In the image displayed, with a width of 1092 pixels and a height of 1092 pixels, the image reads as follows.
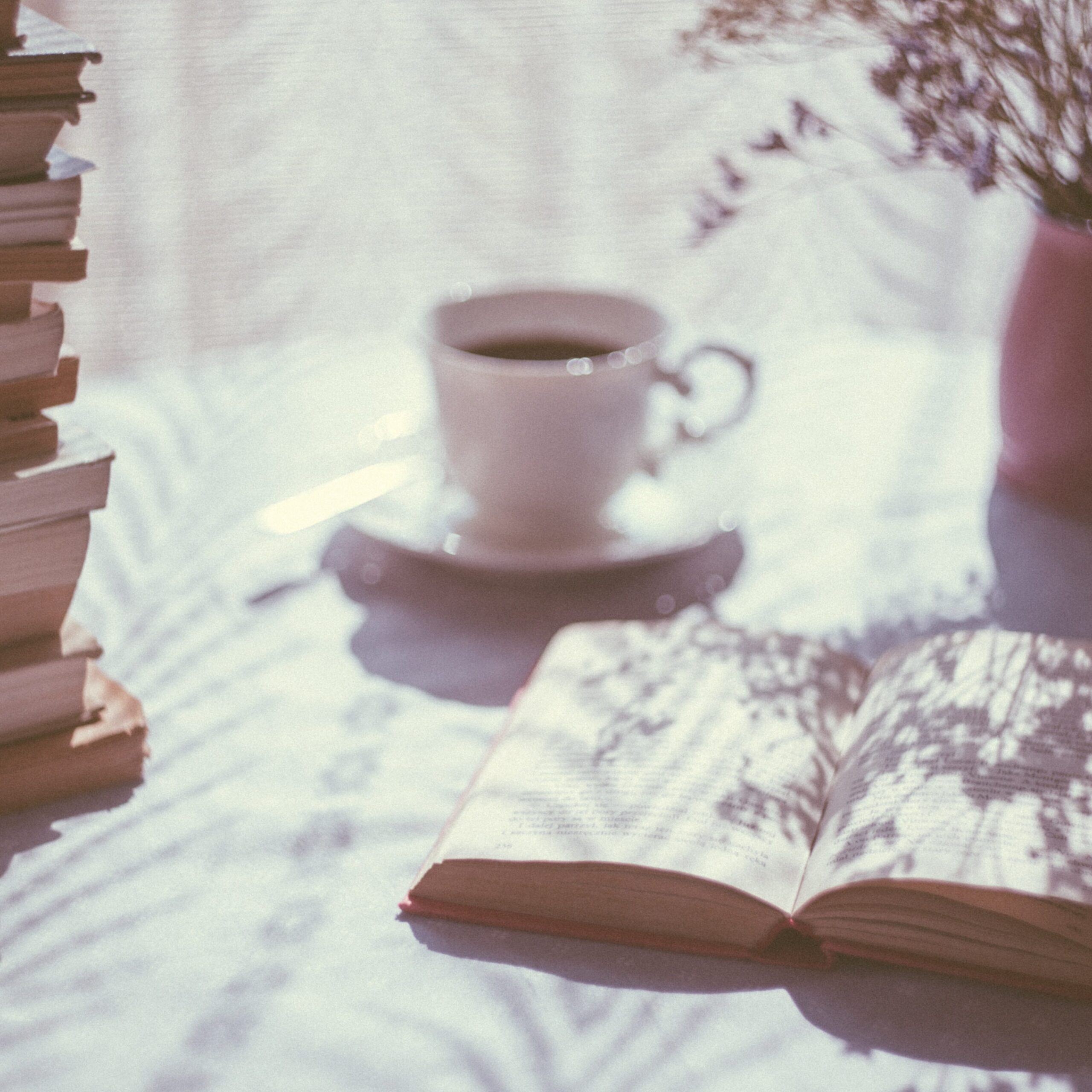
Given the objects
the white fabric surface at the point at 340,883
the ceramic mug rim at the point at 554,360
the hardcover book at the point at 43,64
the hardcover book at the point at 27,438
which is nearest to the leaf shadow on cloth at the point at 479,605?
the white fabric surface at the point at 340,883

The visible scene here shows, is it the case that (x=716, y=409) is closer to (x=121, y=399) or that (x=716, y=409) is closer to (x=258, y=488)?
(x=258, y=488)

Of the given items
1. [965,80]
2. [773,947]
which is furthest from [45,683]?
[965,80]

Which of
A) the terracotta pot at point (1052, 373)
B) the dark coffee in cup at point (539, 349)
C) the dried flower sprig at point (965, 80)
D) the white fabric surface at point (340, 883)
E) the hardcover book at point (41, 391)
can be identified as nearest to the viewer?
the white fabric surface at point (340, 883)

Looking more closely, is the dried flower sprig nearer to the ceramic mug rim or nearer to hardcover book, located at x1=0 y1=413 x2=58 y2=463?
the ceramic mug rim

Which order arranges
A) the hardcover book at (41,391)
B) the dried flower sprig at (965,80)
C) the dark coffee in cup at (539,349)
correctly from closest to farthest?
the hardcover book at (41,391) < the dried flower sprig at (965,80) < the dark coffee in cup at (539,349)

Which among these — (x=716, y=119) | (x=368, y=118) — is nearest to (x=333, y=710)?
(x=368, y=118)

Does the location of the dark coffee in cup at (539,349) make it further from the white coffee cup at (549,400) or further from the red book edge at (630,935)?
the red book edge at (630,935)

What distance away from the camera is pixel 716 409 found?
106 centimetres

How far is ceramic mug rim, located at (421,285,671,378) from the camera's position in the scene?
32.1 inches

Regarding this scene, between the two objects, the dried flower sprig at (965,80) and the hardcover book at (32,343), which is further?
the dried flower sprig at (965,80)

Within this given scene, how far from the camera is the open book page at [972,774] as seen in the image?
512 millimetres

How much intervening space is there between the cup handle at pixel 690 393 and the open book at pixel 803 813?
269mm

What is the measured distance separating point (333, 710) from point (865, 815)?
0.31m

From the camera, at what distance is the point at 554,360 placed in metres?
0.92
